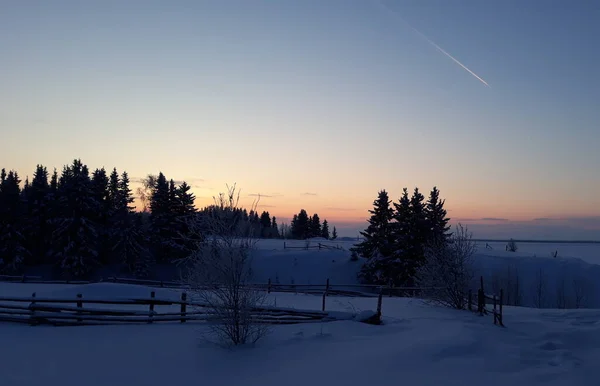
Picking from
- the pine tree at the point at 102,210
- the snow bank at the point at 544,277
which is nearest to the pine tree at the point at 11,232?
the pine tree at the point at 102,210

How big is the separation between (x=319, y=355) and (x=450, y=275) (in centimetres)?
1132

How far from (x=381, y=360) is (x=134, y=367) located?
19.2 ft

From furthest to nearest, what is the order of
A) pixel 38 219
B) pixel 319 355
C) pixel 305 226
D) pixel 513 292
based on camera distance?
pixel 305 226 → pixel 38 219 → pixel 513 292 → pixel 319 355

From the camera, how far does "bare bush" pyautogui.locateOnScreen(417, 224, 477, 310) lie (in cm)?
2075

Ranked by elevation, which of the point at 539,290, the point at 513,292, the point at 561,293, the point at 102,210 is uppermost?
the point at 102,210

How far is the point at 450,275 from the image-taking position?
68.6 ft

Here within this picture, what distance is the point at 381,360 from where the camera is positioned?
10.9m

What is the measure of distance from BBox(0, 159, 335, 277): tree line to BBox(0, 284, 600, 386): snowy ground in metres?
31.3

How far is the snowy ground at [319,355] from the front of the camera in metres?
9.80

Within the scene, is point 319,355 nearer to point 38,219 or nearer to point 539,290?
point 539,290

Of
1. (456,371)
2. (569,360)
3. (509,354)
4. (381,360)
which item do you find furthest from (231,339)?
(569,360)

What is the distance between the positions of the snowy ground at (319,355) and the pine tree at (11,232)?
1421 inches

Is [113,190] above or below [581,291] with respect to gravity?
above

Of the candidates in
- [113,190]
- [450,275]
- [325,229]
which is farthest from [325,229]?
[450,275]
